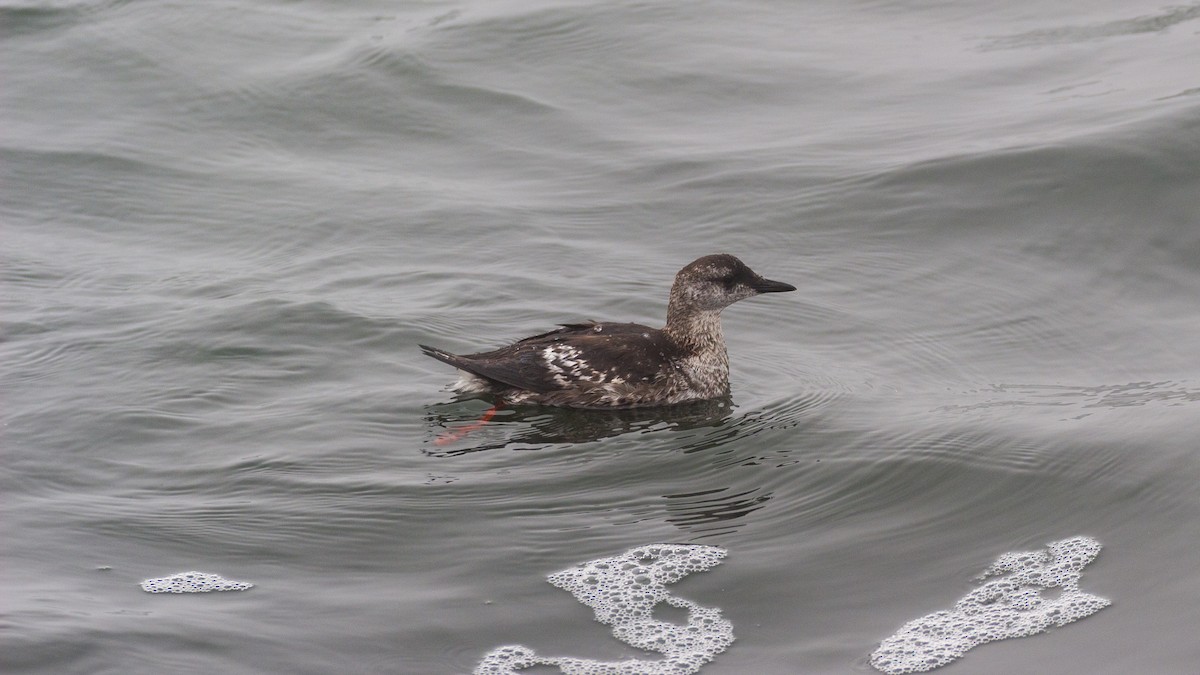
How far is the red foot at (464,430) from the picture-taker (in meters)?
9.16

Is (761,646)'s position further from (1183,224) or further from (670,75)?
(670,75)

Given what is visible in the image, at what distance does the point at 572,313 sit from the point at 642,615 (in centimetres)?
445

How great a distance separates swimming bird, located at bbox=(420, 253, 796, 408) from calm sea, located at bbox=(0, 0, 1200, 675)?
0.22 m

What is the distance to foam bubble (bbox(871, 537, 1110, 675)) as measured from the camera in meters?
6.77

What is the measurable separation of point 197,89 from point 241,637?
10353 millimetres

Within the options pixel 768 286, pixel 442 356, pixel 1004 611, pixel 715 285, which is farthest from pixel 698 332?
pixel 1004 611

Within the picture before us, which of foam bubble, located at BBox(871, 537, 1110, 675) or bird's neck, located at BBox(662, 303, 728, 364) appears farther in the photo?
bird's neck, located at BBox(662, 303, 728, 364)

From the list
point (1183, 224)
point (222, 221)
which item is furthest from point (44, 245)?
point (1183, 224)

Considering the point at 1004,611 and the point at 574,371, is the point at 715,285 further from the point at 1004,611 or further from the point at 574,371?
the point at 1004,611

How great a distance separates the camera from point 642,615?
716 centimetres

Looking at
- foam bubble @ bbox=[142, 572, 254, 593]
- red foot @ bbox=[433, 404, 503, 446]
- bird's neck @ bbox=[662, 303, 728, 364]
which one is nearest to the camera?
foam bubble @ bbox=[142, 572, 254, 593]

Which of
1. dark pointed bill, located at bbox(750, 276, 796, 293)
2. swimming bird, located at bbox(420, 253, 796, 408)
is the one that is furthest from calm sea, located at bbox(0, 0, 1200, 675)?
dark pointed bill, located at bbox(750, 276, 796, 293)

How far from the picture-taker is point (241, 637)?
22.2ft

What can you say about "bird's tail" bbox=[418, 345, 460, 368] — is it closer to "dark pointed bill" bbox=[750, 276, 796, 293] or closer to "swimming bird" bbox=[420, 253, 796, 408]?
"swimming bird" bbox=[420, 253, 796, 408]
